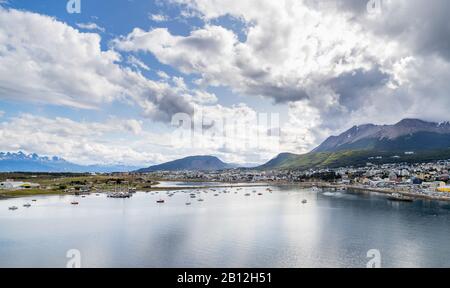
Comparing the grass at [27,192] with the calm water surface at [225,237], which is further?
the grass at [27,192]

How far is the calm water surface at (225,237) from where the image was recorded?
70.0 feet

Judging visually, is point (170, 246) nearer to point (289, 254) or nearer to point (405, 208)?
point (289, 254)

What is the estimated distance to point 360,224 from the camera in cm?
3512

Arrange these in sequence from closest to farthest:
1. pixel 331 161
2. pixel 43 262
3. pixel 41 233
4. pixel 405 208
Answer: pixel 43 262 → pixel 41 233 → pixel 405 208 → pixel 331 161

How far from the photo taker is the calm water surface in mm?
21344

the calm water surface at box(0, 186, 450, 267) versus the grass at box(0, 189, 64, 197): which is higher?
the grass at box(0, 189, 64, 197)

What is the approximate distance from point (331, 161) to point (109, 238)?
163018mm

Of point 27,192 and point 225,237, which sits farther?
point 27,192

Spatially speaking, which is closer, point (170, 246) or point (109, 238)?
point (170, 246)

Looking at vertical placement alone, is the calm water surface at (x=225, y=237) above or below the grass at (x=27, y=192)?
below

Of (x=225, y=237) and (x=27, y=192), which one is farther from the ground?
(x=27, y=192)

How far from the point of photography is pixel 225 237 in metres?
28.4

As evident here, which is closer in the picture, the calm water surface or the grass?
the calm water surface
